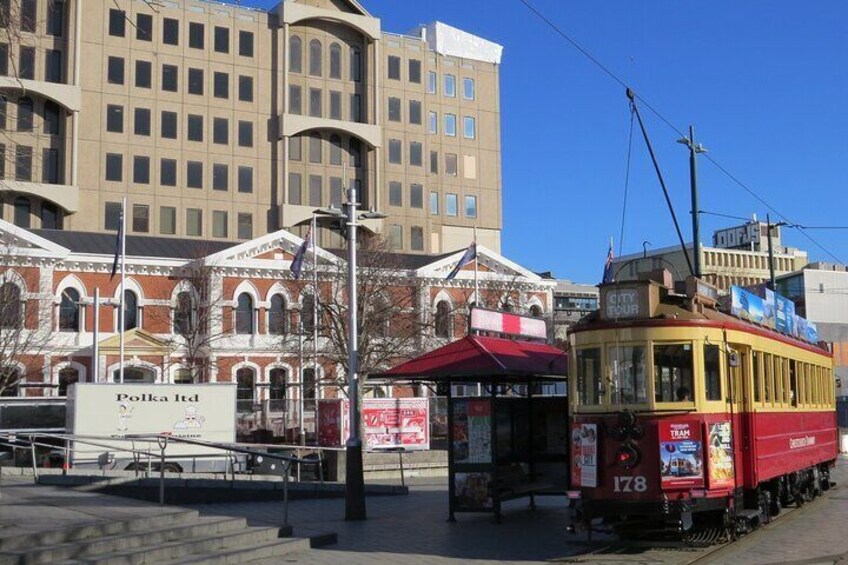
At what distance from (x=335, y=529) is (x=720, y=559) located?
6.09m

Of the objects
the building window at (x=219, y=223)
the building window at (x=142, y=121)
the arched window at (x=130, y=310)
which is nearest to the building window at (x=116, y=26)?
the building window at (x=142, y=121)

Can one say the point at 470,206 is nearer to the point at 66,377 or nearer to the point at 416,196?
the point at 416,196

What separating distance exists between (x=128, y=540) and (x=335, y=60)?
6410 cm

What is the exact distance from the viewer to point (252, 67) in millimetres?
70750

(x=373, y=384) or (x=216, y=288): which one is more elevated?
(x=216, y=288)

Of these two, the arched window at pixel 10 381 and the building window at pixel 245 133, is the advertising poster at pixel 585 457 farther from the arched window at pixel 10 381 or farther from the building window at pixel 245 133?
the building window at pixel 245 133

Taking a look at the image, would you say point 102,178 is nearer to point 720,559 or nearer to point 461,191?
point 461,191

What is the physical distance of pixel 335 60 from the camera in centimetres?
7438

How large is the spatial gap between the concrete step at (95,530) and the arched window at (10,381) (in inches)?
1244

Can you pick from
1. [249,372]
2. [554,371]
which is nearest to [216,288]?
[249,372]

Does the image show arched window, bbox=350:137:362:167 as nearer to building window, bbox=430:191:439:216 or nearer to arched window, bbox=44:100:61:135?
building window, bbox=430:191:439:216

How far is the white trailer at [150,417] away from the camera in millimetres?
31250

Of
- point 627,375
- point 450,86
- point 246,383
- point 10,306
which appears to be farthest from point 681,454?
point 450,86

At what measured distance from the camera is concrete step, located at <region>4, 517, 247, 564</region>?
38.1 ft
